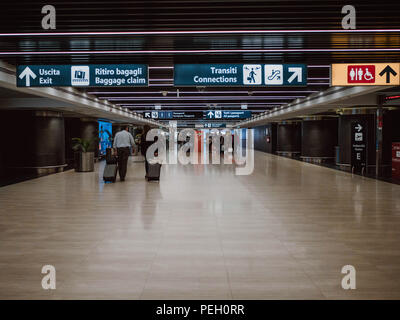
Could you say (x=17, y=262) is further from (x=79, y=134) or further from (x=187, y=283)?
(x=79, y=134)

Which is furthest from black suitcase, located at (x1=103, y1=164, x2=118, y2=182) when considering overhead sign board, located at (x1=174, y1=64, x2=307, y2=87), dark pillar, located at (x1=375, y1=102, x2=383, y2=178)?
dark pillar, located at (x1=375, y1=102, x2=383, y2=178)

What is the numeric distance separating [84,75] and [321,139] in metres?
16.3

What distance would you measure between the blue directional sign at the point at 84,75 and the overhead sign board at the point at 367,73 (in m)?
4.10

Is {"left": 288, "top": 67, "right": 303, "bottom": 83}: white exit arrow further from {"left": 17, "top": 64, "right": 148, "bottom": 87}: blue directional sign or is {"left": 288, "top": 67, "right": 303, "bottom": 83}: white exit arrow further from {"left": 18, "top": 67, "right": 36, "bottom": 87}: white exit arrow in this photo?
{"left": 18, "top": 67, "right": 36, "bottom": 87}: white exit arrow

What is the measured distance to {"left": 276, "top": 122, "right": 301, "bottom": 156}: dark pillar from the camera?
28.2m

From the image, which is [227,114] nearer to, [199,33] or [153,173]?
[153,173]

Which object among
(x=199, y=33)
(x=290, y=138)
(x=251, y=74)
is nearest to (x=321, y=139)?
(x=290, y=138)

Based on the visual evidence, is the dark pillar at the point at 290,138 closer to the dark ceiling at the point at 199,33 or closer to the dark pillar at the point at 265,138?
the dark pillar at the point at 265,138

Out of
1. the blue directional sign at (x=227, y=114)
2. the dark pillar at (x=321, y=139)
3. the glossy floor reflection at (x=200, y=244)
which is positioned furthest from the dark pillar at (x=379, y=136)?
the blue directional sign at (x=227, y=114)

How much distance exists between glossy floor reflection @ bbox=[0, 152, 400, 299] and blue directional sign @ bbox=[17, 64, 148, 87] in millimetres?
2556

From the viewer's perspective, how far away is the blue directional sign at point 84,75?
7609mm

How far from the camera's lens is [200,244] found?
4582 mm
